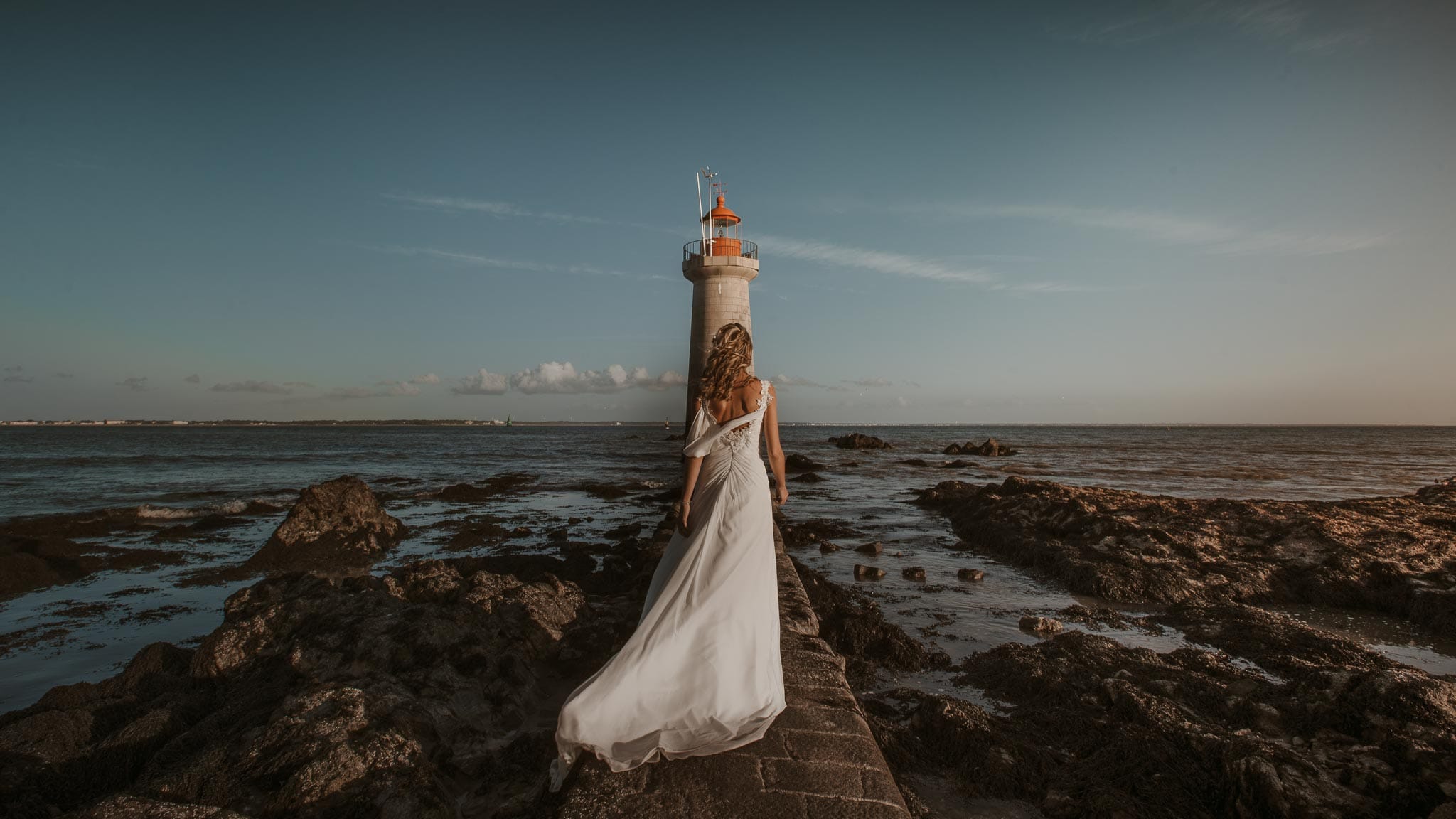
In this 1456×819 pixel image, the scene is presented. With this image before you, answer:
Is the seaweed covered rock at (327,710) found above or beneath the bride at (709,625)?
beneath

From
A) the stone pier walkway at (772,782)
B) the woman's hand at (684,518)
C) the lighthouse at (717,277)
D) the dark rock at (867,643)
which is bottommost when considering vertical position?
the dark rock at (867,643)

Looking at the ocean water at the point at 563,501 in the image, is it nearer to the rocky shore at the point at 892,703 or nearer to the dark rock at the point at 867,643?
the dark rock at the point at 867,643

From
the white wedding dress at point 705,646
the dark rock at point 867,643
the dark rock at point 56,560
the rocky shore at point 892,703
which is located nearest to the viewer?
the white wedding dress at point 705,646

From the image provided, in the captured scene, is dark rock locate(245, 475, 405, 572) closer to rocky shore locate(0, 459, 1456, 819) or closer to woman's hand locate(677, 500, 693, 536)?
rocky shore locate(0, 459, 1456, 819)

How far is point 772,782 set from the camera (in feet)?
9.77

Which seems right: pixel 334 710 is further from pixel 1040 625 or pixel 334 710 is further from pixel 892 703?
pixel 1040 625

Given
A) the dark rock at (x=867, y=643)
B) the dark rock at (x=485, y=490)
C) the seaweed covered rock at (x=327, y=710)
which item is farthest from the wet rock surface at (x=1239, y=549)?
the dark rock at (x=485, y=490)

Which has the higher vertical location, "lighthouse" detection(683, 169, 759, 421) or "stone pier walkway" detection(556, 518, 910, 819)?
"lighthouse" detection(683, 169, 759, 421)

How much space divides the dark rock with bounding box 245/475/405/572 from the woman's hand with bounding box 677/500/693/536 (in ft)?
29.5

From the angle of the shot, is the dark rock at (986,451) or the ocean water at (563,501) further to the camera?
the dark rock at (986,451)

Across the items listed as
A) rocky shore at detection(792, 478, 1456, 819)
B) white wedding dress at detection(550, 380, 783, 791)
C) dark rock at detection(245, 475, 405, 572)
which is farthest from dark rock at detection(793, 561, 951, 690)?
dark rock at detection(245, 475, 405, 572)

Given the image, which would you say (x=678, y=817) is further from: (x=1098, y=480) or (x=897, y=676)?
(x=1098, y=480)

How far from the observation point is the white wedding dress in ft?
10.4

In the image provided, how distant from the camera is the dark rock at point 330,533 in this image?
10844 millimetres
